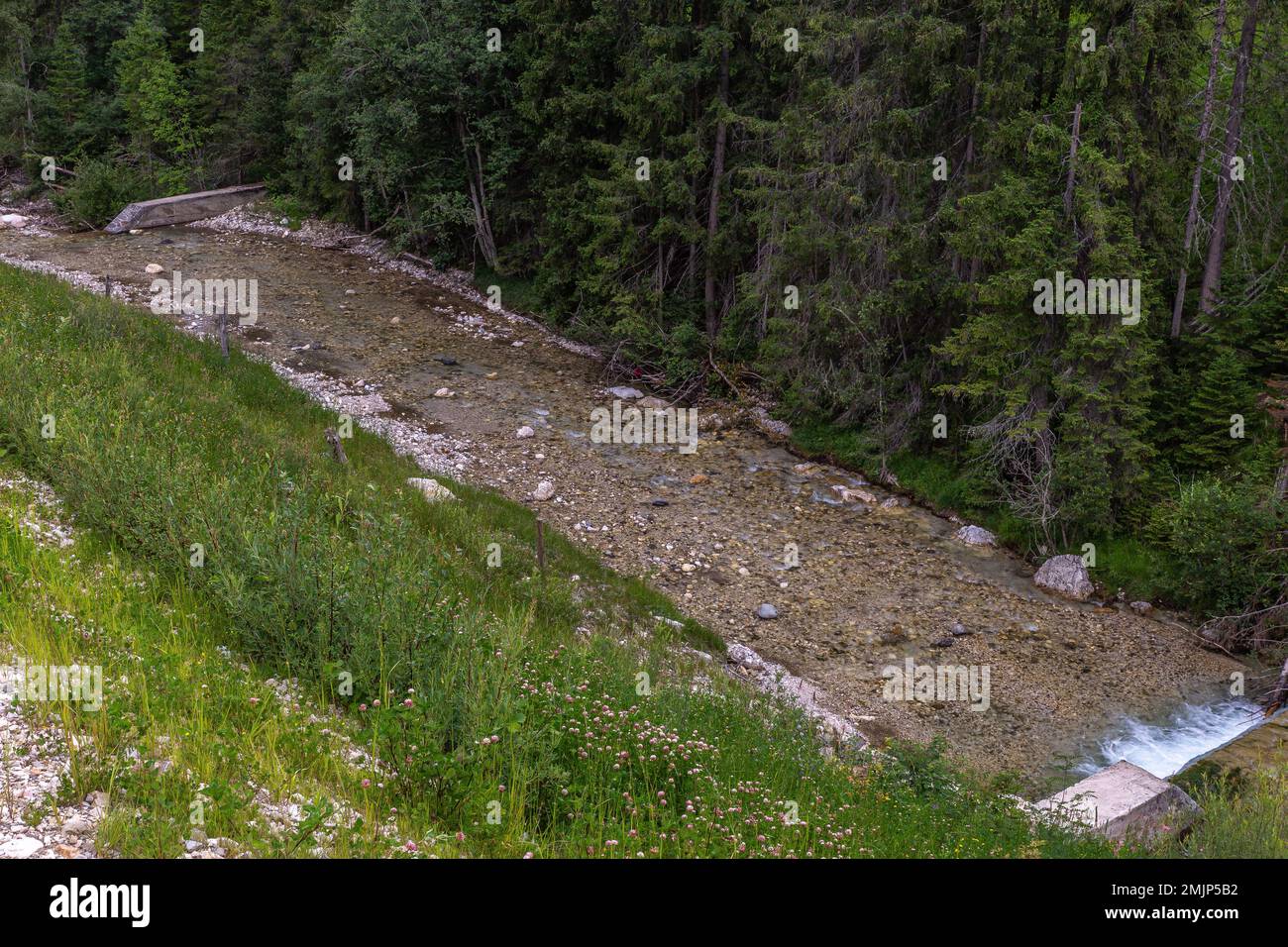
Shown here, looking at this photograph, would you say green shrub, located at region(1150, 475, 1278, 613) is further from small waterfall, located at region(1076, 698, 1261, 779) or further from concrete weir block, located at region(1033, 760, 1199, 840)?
concrete weir block, located at region(1033, 760, 1199, 840)

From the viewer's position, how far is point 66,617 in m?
6.45

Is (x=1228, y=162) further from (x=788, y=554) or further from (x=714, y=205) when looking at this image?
(x=714, y=205)

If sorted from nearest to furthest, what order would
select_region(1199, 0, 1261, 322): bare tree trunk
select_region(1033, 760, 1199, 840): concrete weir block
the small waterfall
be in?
1. select_region(1033, 760, 1199, 840): concrete weir block
2. the small waterfall
3. select_region(1199, 0, 1261, 322): bare tree trunk

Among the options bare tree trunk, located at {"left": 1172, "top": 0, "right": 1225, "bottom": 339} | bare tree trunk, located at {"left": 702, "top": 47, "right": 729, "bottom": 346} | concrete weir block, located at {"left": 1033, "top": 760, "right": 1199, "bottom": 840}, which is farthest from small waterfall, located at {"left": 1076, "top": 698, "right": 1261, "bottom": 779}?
bare tree trunk, located at {"left": 702, "top": 47, "right": 729, "bottom": 346}

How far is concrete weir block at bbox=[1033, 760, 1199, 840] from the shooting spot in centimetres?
863

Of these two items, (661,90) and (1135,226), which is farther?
(661,90)

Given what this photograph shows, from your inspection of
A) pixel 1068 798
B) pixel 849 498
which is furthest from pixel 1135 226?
pixel 1068 798

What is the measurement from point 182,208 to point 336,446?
989 inches

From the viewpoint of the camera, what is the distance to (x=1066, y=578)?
1547 centimetres

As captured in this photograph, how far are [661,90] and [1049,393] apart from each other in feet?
38.0

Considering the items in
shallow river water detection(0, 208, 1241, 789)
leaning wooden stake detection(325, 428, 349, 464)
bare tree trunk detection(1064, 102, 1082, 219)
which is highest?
bare tree trunk detection(1064, 102, 1082, 219)

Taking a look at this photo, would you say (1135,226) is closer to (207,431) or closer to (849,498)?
(849,498)

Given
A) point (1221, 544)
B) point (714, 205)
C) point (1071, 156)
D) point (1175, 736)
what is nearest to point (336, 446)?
point (714, 205)

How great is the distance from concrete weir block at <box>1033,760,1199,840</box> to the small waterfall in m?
1.12
